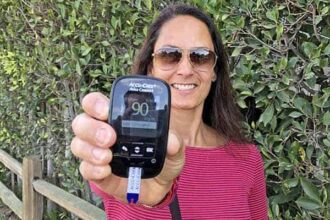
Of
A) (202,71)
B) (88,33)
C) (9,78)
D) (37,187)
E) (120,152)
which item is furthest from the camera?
(9,78)

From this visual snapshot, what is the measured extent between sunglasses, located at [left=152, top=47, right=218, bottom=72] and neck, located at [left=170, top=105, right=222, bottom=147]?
6.6 inches

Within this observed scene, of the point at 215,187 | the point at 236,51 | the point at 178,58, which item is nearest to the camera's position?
the point at 215,187

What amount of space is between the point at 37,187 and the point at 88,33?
1649mm

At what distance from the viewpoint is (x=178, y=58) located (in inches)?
75.4

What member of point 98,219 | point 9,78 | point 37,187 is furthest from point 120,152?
point 9,78

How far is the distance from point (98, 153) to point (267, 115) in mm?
1258

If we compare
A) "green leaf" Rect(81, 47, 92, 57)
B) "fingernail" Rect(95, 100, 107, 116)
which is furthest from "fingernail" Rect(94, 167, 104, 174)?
"green leaf" Rect(81, 47, 92, 57)

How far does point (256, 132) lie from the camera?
2283 mm

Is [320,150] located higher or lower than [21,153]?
higher

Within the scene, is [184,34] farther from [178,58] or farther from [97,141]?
[97,141]

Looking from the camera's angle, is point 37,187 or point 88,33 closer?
point 88,33

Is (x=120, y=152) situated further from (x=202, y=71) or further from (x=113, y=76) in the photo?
(x=113, y=76)

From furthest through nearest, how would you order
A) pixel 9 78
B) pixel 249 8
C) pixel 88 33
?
pixel 9 78 < pixel 88 33 < pixel 249 8

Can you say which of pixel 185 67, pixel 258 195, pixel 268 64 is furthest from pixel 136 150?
pixel 268 64
